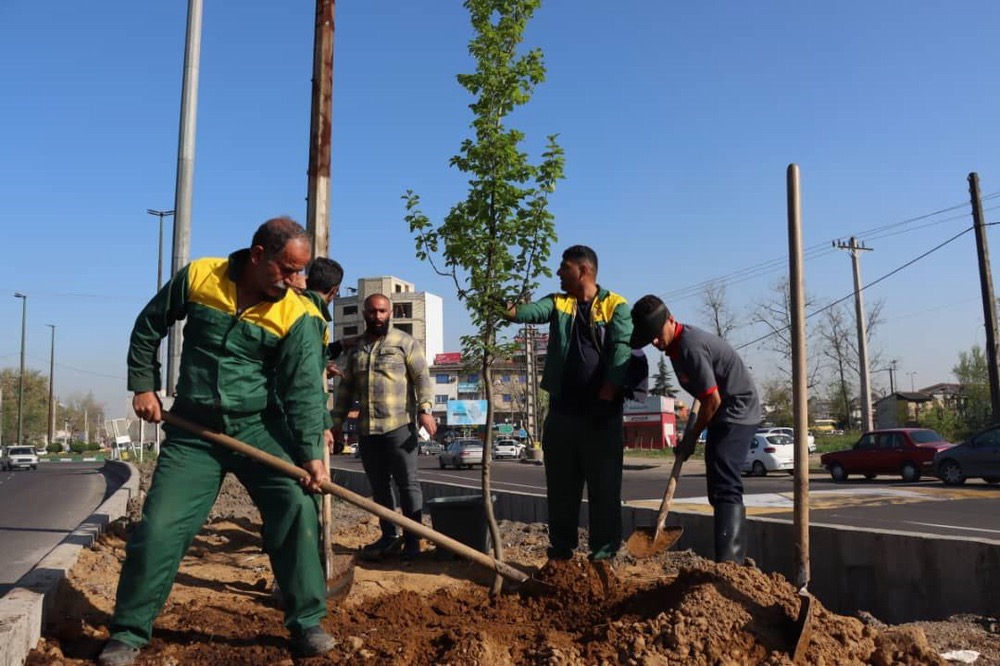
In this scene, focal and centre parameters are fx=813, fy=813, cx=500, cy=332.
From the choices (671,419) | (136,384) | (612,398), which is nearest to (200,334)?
(136,384)

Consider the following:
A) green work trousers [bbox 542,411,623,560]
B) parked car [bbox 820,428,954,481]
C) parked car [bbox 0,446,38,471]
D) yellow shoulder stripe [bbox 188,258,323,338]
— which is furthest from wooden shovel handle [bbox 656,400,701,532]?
parked car [bbox 0,446,38,471]

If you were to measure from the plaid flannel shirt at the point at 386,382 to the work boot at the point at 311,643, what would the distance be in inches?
93.7

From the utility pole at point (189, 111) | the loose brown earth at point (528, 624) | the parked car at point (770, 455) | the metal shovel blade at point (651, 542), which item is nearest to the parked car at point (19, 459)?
the parked car at point (770, 455)

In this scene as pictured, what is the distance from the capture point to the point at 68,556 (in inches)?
191

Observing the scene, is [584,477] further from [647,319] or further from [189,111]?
[189,111]

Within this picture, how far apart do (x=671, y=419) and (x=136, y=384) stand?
6153 cm

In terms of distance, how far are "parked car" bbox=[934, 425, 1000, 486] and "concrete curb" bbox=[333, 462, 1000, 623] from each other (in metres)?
13.9

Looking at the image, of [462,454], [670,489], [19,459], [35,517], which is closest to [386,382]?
[670,489]

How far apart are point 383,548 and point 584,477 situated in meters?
1.70

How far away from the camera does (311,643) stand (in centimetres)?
322

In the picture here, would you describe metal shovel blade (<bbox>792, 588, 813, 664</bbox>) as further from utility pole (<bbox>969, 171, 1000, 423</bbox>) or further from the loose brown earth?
utility pole (<bbox>969, 171, 1000, 423</bbox>)

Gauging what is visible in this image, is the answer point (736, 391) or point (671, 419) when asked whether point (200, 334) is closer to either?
point (736, 391)

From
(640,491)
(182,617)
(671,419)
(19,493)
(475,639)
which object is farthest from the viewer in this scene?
(671,419)

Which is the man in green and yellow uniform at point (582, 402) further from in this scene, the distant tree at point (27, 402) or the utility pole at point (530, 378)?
the distant tree at point (27, 402)
